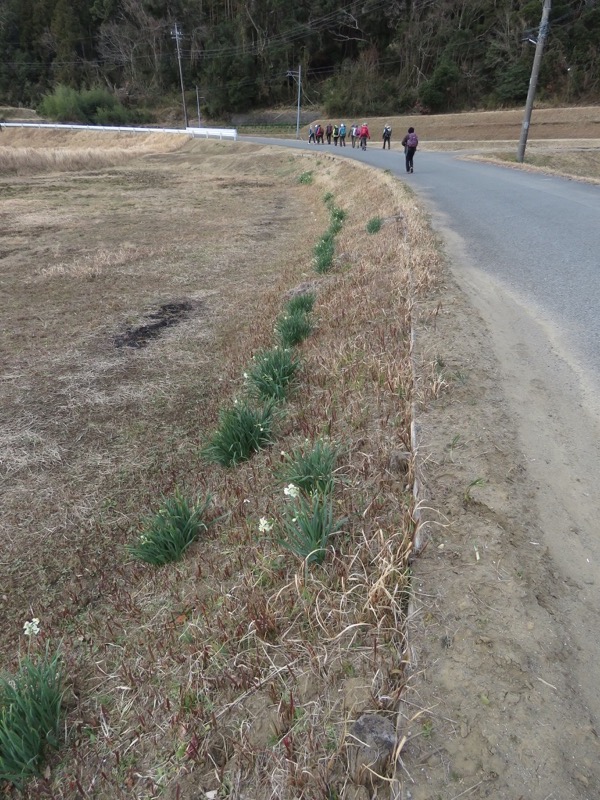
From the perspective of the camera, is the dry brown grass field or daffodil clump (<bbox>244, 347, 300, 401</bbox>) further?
daffodil clump (<bbox>244, 347, 300, 401</bbox>)

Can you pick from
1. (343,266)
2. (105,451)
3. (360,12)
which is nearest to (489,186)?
(343,266)

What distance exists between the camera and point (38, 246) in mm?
12938

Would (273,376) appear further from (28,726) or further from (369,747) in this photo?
(369,747)

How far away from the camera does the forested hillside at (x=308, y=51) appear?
47281 mm

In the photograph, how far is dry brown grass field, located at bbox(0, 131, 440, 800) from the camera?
199 cm

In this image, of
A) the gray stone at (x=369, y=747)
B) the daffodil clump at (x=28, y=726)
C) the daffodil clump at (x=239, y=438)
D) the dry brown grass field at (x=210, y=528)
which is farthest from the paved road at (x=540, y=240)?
the daffodil clump at (x=28, y=726)

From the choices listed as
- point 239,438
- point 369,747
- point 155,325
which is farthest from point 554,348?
point 155,325

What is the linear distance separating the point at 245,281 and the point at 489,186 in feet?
28.4

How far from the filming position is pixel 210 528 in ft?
11.0

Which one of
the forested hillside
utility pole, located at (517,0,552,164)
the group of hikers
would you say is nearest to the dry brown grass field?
the group of hikers

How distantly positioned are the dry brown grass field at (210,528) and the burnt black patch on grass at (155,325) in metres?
0.09

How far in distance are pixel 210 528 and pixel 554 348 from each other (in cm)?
338

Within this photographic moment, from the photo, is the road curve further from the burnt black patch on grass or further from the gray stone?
the burnt black patch on grass

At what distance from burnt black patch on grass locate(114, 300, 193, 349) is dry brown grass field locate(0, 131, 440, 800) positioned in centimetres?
9
